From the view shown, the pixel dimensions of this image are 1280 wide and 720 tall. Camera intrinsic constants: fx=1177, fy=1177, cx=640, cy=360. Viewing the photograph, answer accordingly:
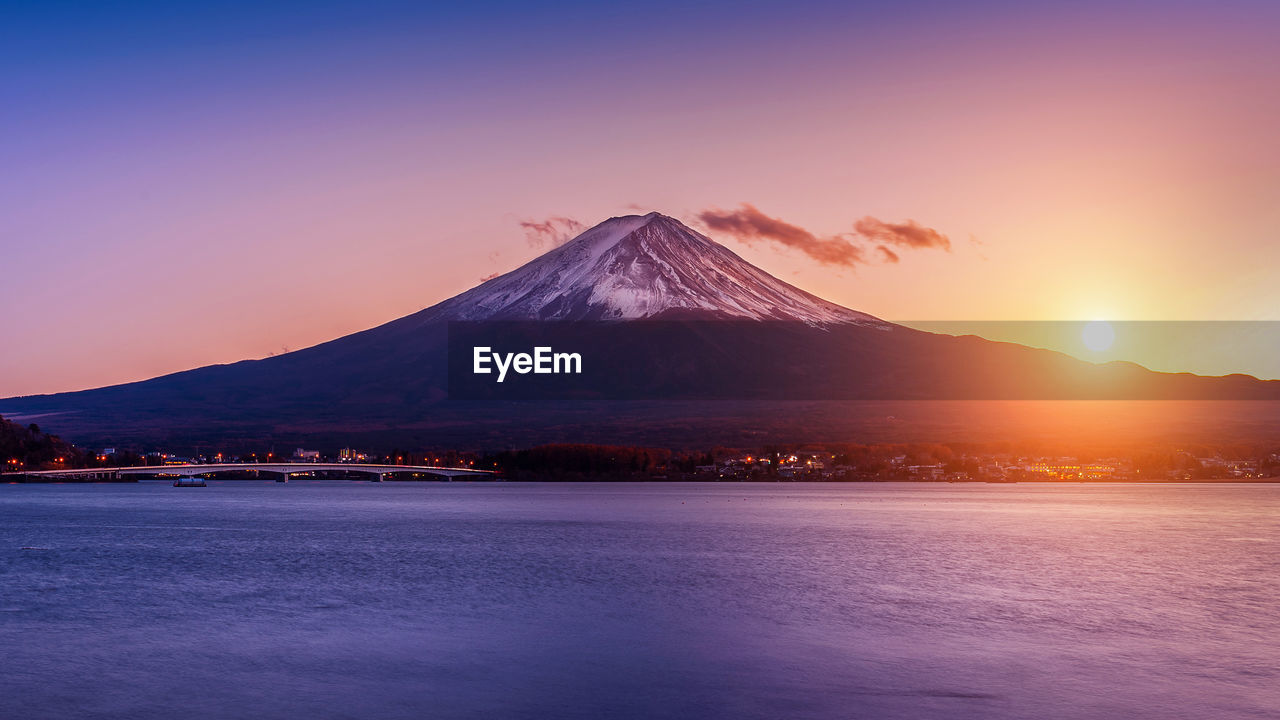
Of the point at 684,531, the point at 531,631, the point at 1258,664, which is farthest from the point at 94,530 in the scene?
the point at 1258,664

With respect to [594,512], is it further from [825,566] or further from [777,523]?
[825,566]

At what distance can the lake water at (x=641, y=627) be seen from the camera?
18266 millimetres

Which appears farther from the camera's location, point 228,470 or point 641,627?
point 228,470

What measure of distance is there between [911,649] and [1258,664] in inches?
245

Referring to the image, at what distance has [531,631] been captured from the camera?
1021 inches

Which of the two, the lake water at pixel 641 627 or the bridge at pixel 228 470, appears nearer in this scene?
the lake water at pixel 641 627

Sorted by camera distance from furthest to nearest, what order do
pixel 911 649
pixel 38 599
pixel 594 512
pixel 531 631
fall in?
pixel 594 512, pixel 38 599, pixel 531 631, pixel 911 649

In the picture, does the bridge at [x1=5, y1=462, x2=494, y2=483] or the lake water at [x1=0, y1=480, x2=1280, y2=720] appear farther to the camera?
the bridge at [x1=5, y1=462, x2=494, y2=483]

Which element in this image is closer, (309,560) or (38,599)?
(38,599)

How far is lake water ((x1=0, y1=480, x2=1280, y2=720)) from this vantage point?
59.9ft

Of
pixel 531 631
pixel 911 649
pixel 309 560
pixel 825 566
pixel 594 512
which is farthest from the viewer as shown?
pixel 594 512

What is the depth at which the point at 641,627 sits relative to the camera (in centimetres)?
2670

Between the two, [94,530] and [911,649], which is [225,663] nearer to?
[911,649]

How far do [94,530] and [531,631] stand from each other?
168ft
